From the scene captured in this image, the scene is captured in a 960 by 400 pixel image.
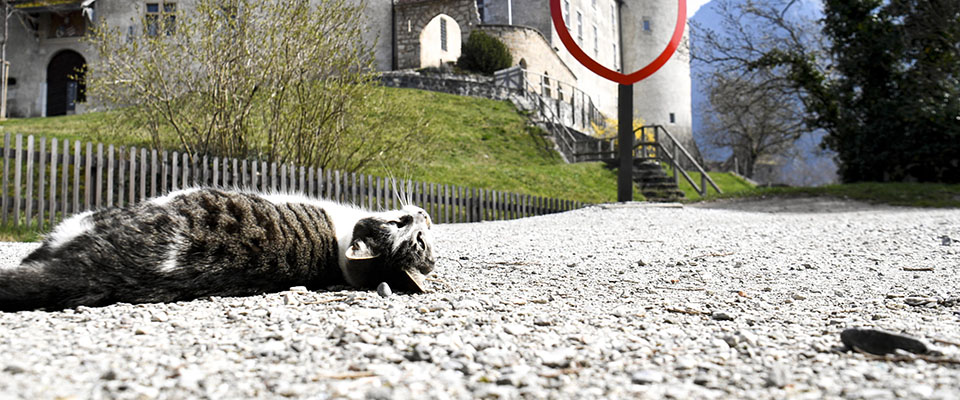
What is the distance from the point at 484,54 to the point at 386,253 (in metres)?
24.9

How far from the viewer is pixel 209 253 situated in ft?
8.39

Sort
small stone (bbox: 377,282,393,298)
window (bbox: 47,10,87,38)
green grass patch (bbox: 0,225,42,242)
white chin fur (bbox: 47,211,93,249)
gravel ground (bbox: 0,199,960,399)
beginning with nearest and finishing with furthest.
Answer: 1. gravel ground (bbox: 0,199,960,399)
2. white chin fur (bbox: 47,211,93,249)
3. small stone (bbox: 377,282,393,298)
4. green grass patch (bbox: 0,225,42,242)
5. window (bbox: 47,10,87,38)

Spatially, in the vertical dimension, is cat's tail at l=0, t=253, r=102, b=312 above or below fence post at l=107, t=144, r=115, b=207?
below

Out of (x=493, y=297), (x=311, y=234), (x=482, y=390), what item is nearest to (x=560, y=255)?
(x=493, y=297)

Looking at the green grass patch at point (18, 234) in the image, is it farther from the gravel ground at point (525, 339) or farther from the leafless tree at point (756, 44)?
the leafless tree at point (756, 44)

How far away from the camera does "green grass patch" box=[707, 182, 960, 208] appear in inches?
432

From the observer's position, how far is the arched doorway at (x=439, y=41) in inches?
1084

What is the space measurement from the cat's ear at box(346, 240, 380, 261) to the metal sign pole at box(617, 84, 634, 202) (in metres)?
6.80

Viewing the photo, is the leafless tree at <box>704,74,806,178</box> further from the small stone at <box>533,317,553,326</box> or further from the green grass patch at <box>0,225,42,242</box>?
the small stone at <box>533,317,553,326</box>

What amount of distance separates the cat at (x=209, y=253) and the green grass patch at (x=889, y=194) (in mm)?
10474

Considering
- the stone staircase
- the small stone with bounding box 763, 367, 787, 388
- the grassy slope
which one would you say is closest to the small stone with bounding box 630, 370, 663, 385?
the small stone with bounding box 763, 367, 787, 388

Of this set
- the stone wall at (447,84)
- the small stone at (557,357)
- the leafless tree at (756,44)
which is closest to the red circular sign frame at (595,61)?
the small stone at (557,357)

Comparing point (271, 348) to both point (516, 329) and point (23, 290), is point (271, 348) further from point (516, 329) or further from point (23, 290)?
point (23, 290)

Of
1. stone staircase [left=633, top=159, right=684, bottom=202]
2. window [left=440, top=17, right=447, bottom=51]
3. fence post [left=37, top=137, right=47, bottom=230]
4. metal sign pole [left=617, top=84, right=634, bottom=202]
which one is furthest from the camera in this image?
window [left=440, top=17, right=447, bottom=51]
